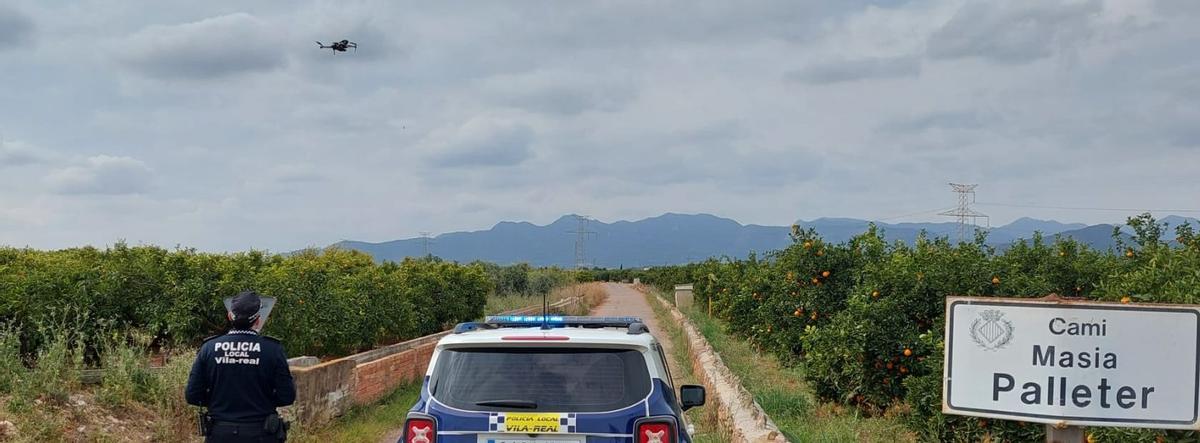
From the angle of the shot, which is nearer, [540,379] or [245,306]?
[540,379]

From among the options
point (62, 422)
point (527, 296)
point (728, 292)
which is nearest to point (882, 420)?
point (62, 422)

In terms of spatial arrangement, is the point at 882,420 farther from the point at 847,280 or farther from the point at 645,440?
the point at 645,440

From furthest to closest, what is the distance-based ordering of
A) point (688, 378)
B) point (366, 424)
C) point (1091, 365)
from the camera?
point (688, 378)
point (366, 424)
point (1091, 365)

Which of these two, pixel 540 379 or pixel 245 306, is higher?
pixel 245 306

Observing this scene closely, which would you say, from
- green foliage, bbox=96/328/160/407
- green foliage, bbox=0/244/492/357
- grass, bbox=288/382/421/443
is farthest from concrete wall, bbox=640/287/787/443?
green foliage, bbox=0/244/492/357

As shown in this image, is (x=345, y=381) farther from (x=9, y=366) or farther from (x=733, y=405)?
(x=733, y=405)

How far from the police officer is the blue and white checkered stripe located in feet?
6.06

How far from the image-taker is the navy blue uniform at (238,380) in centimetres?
608

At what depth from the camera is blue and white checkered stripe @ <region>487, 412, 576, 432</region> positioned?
5055mm

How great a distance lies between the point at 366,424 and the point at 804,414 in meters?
5.30

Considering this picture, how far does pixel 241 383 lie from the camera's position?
20.0ft

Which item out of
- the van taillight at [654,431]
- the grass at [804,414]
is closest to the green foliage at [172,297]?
the van taillight at [654,431]

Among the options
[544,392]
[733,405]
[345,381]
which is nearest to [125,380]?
[345,381]

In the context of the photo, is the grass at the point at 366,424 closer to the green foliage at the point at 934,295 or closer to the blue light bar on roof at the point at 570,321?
the blue light bar on roof at the point at 570,321
